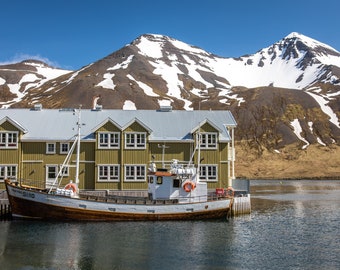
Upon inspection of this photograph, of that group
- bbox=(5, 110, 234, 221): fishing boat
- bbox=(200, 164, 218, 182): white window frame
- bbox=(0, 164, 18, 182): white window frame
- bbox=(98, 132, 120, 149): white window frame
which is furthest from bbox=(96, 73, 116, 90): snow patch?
bbox=(5, 110, 234, 221): fishing boat

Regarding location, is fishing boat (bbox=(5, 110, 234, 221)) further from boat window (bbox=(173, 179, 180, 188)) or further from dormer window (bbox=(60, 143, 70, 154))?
dormer window (bbox=(60, 143, 70, 154))

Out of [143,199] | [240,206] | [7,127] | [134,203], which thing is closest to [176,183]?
[143,199]

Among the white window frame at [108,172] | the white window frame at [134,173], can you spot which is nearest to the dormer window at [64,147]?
the white window frame at [108,172]

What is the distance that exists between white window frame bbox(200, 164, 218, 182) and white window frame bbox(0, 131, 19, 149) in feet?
75.6

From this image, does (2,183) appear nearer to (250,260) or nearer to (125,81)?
(250,260)

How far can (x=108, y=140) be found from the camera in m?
53.4

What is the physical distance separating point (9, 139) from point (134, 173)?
15.9 m

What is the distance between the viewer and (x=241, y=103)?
7234 inches

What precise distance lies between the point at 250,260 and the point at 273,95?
165998 mm

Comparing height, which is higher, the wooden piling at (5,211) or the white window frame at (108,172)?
the white window frame at (108,172)

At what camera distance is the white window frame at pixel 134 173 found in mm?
53031

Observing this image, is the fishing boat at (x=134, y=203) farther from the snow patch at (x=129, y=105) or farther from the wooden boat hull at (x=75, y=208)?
the snow patch at (x=129, y=105)

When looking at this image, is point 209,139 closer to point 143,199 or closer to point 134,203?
point 143,199

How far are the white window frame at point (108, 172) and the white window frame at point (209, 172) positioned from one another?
10.4 m
